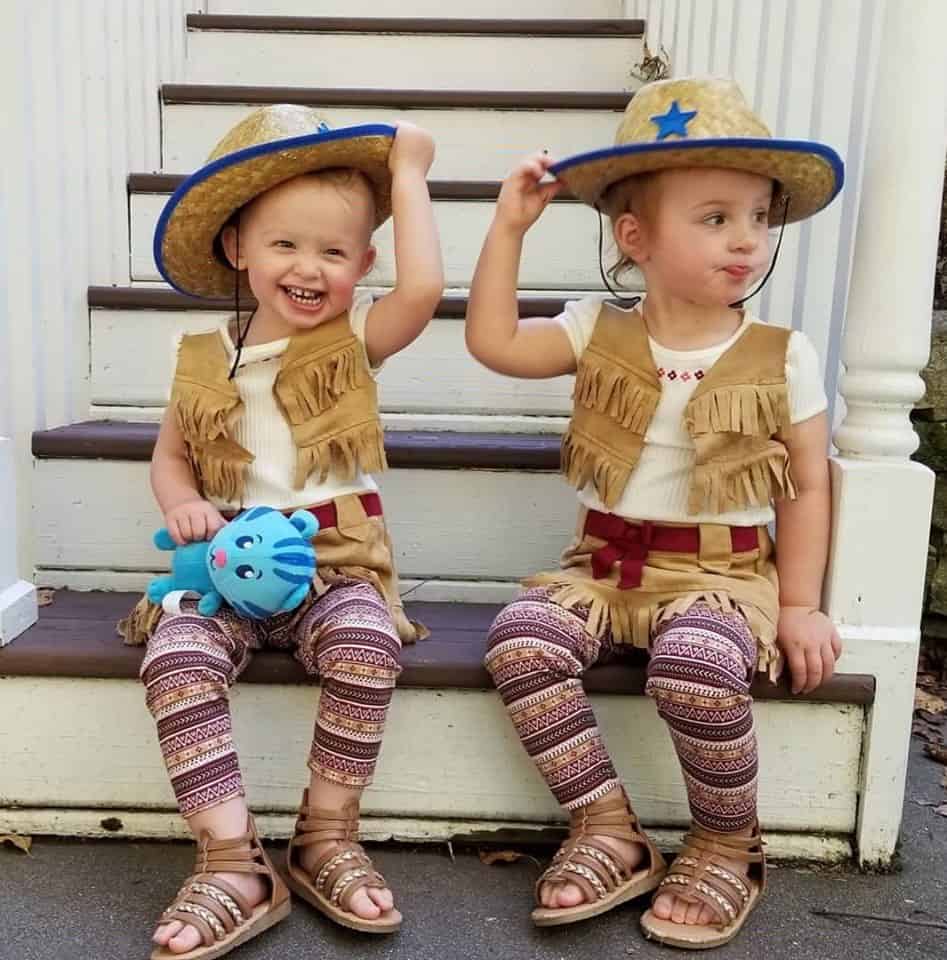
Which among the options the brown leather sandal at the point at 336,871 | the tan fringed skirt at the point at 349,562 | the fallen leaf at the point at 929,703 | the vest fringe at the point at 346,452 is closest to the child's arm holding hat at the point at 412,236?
the vest fringe at the point at 346,452

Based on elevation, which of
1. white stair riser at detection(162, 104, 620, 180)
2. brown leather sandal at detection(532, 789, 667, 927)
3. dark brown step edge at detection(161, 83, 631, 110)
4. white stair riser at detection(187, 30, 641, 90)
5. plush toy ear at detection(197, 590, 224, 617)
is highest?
white stair riser at detection(187, 30, 641, 90)

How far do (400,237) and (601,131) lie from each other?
1.18m

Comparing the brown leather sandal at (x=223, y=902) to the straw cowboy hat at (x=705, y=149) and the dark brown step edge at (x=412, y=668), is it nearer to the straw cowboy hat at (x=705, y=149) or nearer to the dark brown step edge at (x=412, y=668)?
the dark brown step edge at (x=412, y=668)

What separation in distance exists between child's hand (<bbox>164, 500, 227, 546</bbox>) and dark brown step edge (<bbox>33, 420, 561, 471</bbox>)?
325 mm

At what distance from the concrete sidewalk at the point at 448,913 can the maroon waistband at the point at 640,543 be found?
413 mm

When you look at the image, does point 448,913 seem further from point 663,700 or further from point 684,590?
point 684,590

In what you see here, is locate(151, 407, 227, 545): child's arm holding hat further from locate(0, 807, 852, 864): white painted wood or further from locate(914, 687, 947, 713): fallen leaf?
locate(914, 687, 947, 713): fallen leaf

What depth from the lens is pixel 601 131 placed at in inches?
91.9

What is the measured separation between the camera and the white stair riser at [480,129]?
233cm

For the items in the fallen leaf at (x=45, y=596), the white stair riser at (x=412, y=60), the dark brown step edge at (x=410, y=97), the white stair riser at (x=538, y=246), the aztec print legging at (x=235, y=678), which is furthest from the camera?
the white stair riser at (x=412, y=60)

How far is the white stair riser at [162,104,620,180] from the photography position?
233cm

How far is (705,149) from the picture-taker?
1.21 metres

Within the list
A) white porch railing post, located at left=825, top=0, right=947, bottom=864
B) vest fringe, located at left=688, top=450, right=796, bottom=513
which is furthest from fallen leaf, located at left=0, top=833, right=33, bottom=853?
white porch railing post, located at left=825, top=0, right=947, bottom=864

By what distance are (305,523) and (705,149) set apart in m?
0.68
